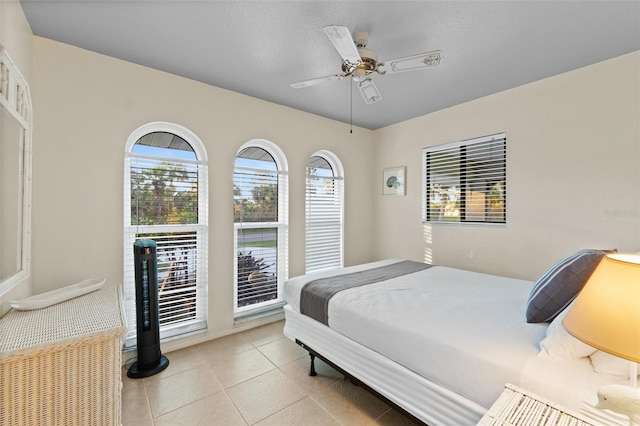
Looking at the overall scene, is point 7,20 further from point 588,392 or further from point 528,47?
point 528,47

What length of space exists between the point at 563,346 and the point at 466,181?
8.61ft

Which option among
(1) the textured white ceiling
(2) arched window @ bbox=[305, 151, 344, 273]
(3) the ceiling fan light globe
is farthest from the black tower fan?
(3) the ceiling fan light globe

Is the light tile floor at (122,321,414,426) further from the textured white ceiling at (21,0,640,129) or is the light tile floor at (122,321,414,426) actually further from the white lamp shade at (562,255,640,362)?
the textured white ceiling at (21,0,640,129)

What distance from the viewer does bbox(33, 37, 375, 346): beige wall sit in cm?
218

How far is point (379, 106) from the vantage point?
352 cm

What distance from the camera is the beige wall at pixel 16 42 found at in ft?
5.08

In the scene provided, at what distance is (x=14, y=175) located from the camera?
1.67 metres

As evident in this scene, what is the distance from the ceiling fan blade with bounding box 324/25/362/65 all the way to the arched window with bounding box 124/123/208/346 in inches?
71.8

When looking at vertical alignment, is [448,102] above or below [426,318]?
above

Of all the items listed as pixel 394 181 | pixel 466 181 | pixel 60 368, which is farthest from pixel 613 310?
pixel 394 181

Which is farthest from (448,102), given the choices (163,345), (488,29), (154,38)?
(163,345)

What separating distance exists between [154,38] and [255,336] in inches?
114

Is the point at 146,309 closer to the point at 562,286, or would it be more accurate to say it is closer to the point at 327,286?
the point at 327,286

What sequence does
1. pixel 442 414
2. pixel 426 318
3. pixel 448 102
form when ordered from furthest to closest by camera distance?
pixel 448 102
pixel 426 318
pixel 442 414
